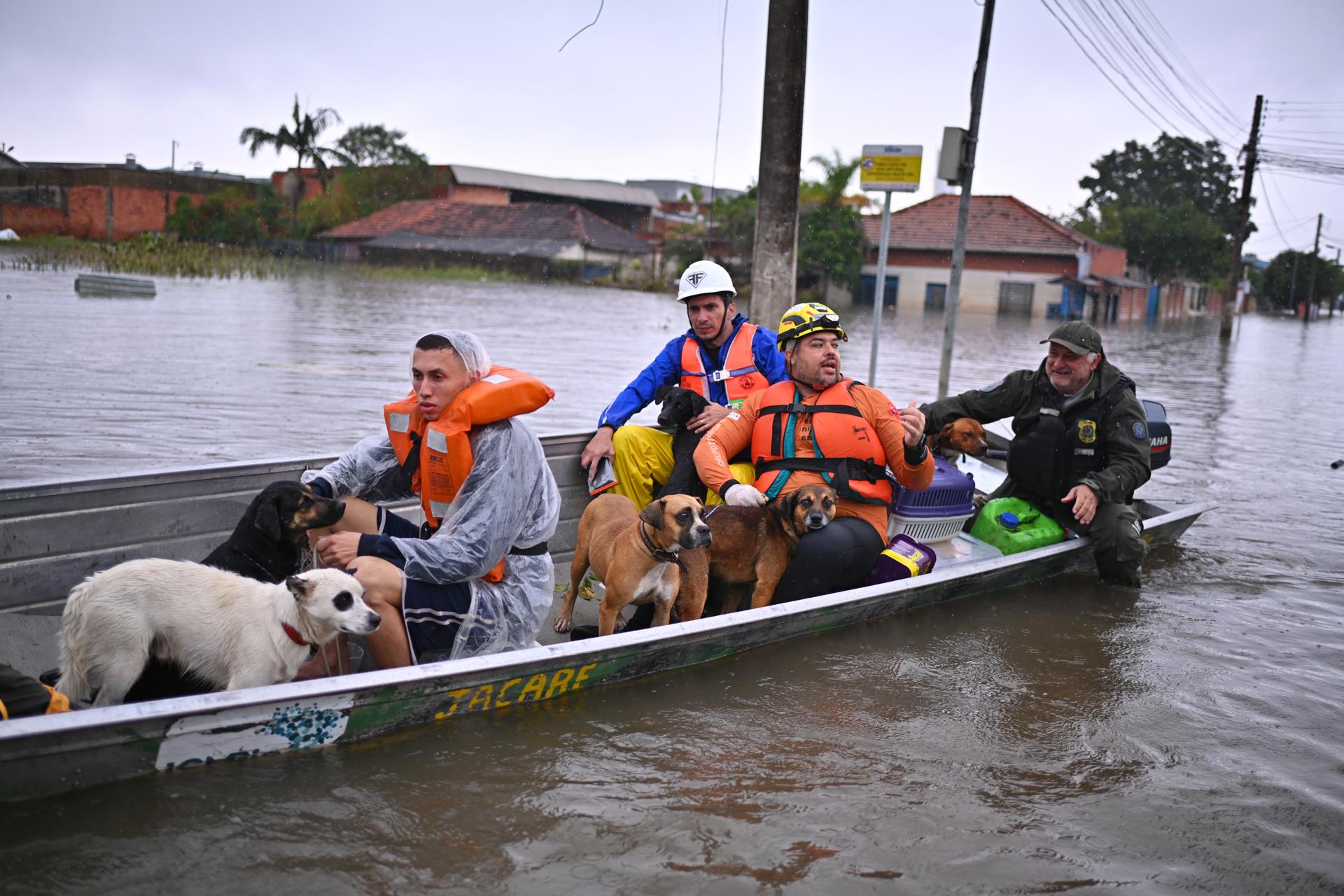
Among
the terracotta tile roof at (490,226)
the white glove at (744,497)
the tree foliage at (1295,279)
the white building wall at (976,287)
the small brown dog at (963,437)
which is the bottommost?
the white glove at (744,497)

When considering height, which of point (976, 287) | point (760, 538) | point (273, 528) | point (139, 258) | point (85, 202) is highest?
point (976, 287)

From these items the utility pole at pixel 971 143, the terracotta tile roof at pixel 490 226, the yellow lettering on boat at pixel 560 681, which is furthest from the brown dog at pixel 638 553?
the terracotta tile roof at pixel 490 226

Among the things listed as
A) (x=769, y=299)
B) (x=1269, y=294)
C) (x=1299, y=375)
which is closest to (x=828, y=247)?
(x=1299, y=375)

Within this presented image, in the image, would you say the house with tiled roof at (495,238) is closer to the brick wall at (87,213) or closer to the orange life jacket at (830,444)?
the brick wall at (87,213)

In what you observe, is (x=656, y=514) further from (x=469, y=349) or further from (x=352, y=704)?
(x=352, y=704)

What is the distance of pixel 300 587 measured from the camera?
137 inches

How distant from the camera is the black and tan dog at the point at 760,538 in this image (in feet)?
16.6

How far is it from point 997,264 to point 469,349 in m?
48.0

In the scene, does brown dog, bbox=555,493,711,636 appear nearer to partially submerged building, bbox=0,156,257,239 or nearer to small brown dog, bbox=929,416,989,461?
small brown dog, bbox=929,416,989,461

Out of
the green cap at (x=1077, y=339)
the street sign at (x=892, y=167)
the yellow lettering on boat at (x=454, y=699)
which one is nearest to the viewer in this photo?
the yellow lettering on boat at (x=454, y=699)

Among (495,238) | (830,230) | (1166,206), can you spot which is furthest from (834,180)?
(1166,206)

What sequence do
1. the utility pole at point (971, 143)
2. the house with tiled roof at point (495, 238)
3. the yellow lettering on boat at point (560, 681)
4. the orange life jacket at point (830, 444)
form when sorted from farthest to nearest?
the house with tiled roof at point (495, 238) < the utility pole at point (971, 143) < the orange life jacket at point (830, 444) < the yellow lettering on boat at point (560, 681)

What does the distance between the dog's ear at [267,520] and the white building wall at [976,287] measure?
44.3m

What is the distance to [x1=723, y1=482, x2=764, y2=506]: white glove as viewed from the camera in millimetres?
5086
